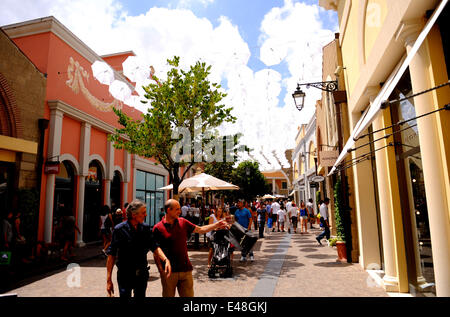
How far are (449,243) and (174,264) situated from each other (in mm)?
3411

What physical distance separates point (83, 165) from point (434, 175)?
13697 millimetres

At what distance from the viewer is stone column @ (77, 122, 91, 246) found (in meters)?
13.6

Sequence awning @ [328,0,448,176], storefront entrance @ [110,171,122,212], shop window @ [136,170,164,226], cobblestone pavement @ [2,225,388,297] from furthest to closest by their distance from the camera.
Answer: shop window @ [136,170,164,226] → storefront entrance @ [110,171,122,212] → cobblestone pavement @ [2,225,388,297] → awning @ [328,0,448,176]

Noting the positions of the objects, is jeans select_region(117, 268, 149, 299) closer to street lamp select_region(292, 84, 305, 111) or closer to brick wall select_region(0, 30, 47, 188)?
street lamp select_region(292, 84, 305, 111)

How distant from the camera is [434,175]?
3734mm

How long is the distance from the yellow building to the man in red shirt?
2.74 m

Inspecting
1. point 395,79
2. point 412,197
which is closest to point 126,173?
point 412,197

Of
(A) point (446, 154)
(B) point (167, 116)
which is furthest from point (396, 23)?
(B) point (167, 116)

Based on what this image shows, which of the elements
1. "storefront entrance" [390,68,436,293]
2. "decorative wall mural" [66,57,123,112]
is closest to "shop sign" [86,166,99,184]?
"decorative wall mural" [66,57,123,112]

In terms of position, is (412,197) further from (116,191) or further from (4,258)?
(116,191)

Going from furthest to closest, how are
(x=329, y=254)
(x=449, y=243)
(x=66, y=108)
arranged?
(x=66, y=108), (x=329, y=254), (x=449, y=243)

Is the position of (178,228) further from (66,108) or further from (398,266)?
(66,108)

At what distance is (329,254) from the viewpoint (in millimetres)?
10266

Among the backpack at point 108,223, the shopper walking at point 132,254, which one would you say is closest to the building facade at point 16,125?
the backpack at point 108,223
